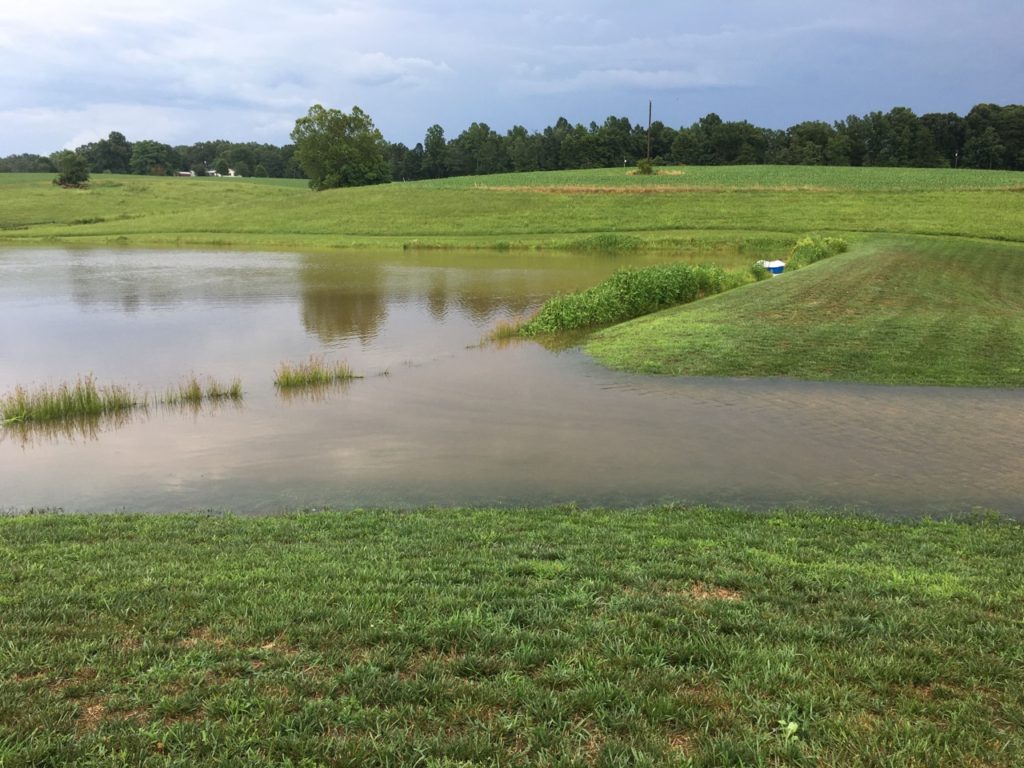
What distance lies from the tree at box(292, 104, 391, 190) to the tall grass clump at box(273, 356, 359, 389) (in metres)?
87.2

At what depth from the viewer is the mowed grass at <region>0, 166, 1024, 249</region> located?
169 ft

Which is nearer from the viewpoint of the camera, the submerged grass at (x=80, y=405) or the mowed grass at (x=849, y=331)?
the submerged grass at (x=80, y=405)

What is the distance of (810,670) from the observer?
15.1 ft

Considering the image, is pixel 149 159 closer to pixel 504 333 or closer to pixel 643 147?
pixel 643 147

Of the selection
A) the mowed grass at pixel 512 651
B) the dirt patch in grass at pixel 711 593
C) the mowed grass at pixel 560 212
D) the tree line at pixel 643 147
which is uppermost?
the tree line at pixel 643 147

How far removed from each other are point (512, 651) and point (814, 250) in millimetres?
36290

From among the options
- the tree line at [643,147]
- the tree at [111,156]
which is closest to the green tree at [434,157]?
the tree line at [643,147]

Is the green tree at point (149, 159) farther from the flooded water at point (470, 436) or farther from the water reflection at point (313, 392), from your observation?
the water reflection at point (313, 392)

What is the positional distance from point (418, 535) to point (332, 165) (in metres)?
102

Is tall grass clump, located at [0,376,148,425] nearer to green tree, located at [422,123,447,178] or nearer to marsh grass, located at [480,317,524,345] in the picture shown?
marsh grass, located at [480,317,524,345]

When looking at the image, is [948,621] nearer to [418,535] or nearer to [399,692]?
[399,692]

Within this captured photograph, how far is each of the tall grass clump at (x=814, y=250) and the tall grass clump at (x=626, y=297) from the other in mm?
7353

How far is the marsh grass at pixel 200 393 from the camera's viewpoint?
15.2 metres

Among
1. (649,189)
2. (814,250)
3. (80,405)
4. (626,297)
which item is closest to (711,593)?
(80,405)
